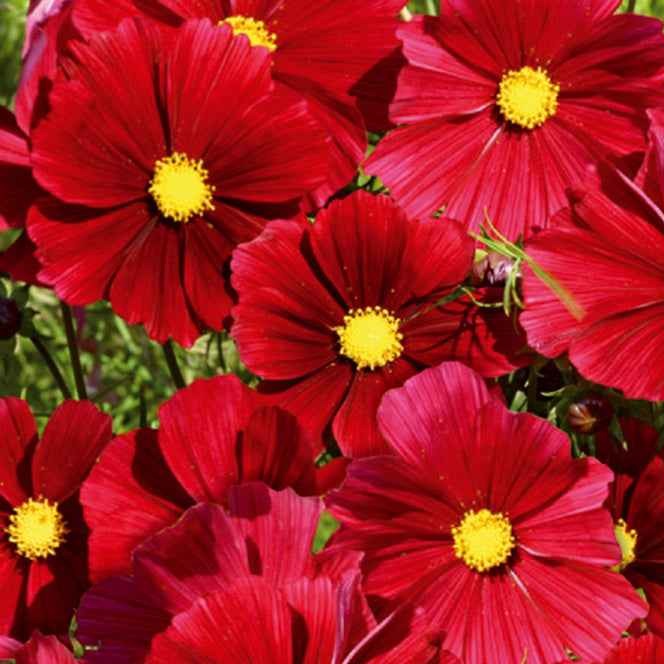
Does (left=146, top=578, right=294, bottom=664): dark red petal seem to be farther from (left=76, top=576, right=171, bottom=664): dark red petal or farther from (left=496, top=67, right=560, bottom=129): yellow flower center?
(left=496, top=67, right=560, bottom=129): yellow flower center

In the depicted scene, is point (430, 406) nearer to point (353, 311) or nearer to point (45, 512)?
point (353, 311)

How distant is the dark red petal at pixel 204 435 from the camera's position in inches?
29.8

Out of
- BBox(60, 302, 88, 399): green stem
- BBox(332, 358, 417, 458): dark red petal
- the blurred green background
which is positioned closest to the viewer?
BBox(332, 358, 417, 458): dark red petal

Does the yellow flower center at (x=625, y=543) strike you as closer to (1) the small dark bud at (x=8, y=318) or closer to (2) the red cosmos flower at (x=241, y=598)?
(2) the red cosmos flower at (x=241, y=598)

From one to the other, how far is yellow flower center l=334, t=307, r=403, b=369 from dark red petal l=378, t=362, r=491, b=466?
74mm

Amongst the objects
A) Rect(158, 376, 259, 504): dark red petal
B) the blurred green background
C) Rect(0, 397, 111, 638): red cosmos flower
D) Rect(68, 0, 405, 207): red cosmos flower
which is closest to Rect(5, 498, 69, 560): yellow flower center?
Rect(0, 397, 111, 638): red cosmos flower

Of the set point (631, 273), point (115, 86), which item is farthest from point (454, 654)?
point (115, 86)

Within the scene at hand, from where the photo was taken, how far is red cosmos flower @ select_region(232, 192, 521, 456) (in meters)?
0.79

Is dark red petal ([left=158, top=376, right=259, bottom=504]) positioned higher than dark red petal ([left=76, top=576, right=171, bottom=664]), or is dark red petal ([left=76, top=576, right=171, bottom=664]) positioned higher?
dark red petal ([left=158, top=376, right=259, bottom=504])

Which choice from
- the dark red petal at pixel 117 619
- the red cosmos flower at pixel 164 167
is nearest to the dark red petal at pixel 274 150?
the red cosmos flower at pixel 164 167

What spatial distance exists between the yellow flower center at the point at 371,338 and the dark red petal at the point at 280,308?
1 centimetres

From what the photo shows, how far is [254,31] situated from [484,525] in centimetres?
29

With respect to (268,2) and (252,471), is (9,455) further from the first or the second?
(268,2)

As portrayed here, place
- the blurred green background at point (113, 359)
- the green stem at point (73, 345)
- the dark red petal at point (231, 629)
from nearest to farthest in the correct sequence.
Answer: the dark red petal at point (231, 629) < the green stem at point (73, 345) < the blurred green background at point (113, 359)
